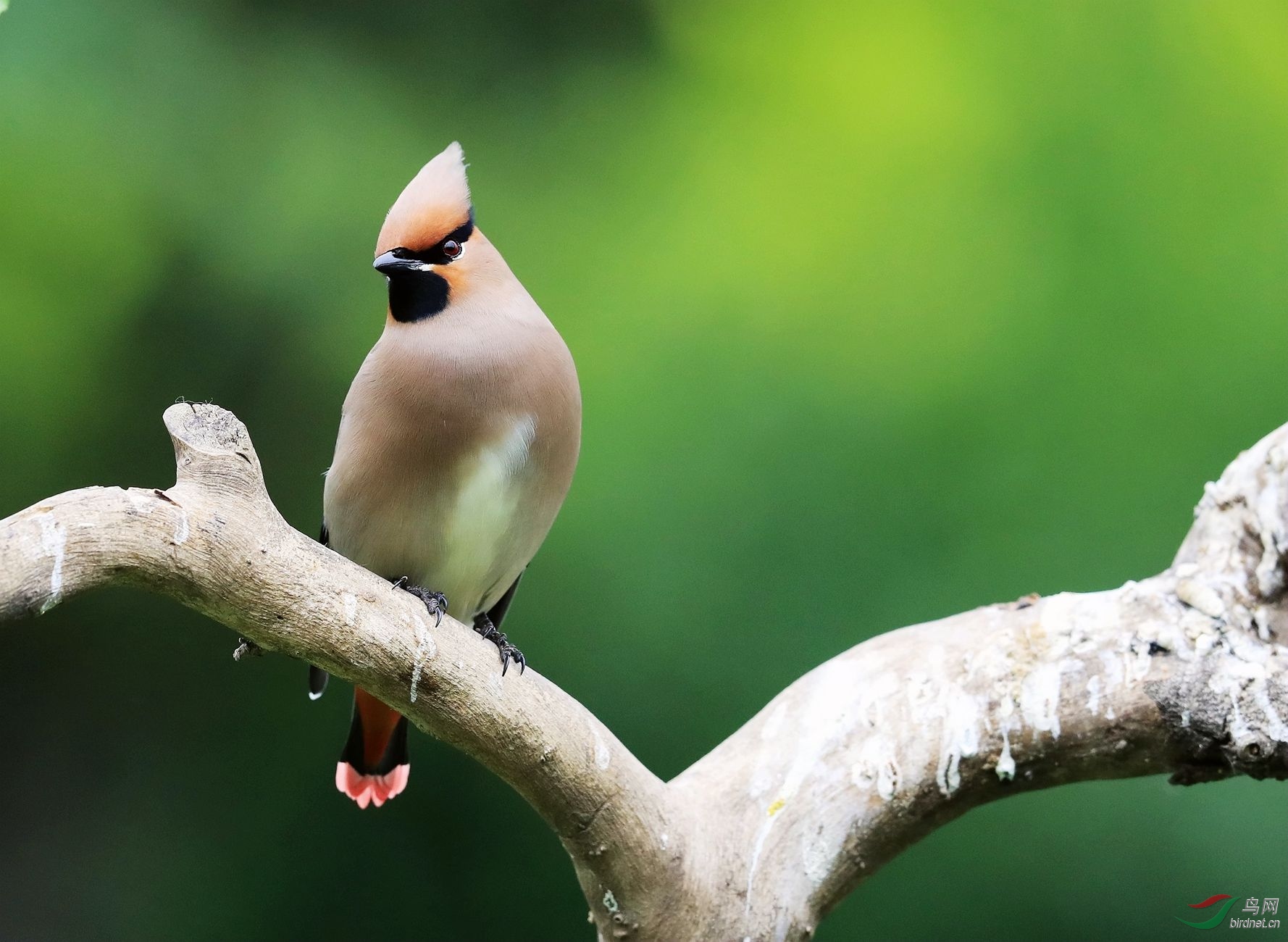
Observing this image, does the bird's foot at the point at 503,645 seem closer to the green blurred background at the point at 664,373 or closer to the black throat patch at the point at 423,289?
the black throat patch at the point at 423,289

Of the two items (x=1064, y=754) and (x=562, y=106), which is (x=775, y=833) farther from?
(x=562, y=106)

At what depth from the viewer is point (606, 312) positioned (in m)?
4.47

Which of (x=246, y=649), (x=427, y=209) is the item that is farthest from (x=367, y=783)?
(x=427, y=209)

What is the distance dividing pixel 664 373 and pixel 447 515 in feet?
6.17

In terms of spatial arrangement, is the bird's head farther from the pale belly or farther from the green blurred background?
the green blurred background

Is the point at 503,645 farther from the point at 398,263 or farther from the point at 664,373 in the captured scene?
the point at 664,373

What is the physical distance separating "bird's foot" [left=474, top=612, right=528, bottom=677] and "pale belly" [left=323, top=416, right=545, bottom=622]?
0.10 m

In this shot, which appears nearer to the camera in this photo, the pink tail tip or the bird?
the bird

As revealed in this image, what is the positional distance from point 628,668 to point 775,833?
61.9 inches

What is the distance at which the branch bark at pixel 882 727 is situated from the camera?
96.8 inches

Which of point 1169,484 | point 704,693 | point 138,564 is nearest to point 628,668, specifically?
point 704,693

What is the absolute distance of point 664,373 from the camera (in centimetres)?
445

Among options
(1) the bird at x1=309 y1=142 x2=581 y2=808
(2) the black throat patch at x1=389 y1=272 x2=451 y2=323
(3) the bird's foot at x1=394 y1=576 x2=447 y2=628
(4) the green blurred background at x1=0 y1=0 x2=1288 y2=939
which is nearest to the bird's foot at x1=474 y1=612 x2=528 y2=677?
(1) the bird at x1=309 y1=142 x2=581 y2=808

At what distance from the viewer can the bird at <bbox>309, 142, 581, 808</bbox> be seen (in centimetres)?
258
